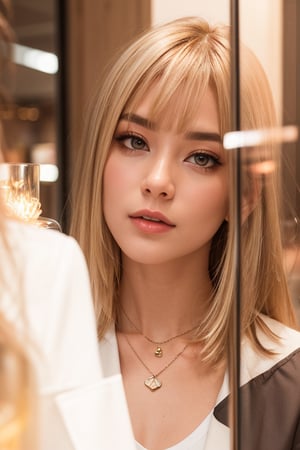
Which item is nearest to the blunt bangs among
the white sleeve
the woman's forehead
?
the woman's forehead

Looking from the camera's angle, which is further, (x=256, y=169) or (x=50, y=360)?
(x=256, y=169)

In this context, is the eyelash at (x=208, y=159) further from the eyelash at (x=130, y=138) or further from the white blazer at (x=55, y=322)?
the white blazer at (x=55, y=322)

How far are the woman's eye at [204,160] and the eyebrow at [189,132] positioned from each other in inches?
0.5

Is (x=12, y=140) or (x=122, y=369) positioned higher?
(x=12, y=140)

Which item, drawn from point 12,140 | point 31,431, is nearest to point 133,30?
point 12,140

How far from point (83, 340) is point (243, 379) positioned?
0.21 metres

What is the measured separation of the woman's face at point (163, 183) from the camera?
591 mm

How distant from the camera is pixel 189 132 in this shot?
597 millimetres

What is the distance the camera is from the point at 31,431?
15.5 inches

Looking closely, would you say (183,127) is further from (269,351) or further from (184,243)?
(269,351)

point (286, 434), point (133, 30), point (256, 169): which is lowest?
point (286, 434)

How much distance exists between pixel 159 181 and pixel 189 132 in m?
0.05

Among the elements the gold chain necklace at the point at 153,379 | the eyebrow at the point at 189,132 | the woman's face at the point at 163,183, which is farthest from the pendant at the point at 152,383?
the eyebrow at the point at 189,132

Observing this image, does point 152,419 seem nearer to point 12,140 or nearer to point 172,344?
point 172,344
